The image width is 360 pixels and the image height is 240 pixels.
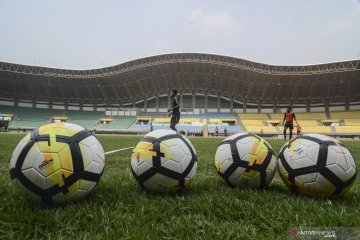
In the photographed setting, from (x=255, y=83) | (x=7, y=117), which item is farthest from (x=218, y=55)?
(x=7, y=117)

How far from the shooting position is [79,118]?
59.0 m

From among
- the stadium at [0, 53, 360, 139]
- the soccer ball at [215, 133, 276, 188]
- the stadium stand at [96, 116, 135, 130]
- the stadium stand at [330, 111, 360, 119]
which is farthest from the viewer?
the stadium stand at [96, 116, 135, 130]

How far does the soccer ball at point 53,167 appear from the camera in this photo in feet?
8.78

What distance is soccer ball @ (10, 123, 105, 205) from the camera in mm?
2678

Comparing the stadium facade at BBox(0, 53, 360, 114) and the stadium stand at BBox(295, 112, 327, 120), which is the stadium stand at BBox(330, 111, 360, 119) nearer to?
the stadium stand at BBox(295, 112, 327, 120)

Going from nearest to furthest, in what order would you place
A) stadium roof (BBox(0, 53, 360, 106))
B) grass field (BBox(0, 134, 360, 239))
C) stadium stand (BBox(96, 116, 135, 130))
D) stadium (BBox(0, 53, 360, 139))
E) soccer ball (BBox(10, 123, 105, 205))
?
grass field (BBox(0, 134, 360, 239))
soccer ball (BBox(10, 123, 105, 205))
stadium roof (BBox(0, 53, 360, 106))
stadium (BBox(0, 53, 360, 139))
stadium stand (BBox(96, 116, 135, 130))

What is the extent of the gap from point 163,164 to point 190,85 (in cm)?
5259

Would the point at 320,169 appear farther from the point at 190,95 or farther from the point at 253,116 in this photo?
the point at 190,95

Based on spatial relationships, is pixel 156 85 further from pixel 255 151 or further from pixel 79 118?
pixel 255 151

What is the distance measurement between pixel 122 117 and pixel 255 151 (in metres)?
57.1

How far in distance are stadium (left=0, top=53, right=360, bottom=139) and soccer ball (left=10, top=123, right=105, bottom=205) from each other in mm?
45400

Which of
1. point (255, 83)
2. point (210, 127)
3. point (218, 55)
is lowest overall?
point (210, 127)

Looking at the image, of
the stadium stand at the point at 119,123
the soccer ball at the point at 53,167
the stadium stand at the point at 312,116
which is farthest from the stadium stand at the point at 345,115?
the soccer ball at the point at 53,167

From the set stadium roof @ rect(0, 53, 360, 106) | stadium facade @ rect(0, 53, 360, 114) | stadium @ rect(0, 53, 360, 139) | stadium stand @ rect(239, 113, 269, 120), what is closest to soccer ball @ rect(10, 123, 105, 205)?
stadium @ rect(0, 53, 360, 139)
